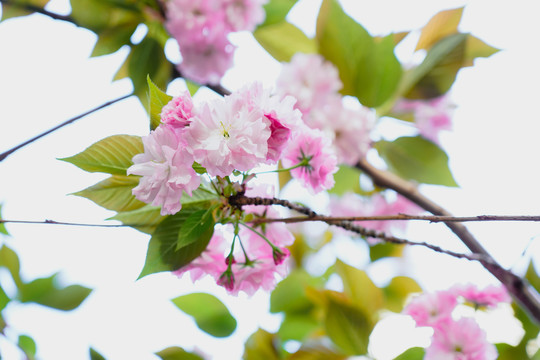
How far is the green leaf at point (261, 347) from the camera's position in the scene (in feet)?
2.38

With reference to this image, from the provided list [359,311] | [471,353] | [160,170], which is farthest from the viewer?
[359,311]

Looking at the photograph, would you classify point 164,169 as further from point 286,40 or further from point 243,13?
point 286,40

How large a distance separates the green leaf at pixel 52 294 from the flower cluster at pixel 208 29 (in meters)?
0.36

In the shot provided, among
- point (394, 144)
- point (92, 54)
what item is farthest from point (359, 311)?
point (92, 54)

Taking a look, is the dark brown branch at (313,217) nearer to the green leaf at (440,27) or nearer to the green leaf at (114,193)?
the green leaf at (114,193)

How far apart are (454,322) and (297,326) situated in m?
0.32

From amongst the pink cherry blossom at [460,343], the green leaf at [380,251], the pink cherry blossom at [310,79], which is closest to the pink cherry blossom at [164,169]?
the pink cherry blossom at [460,343]

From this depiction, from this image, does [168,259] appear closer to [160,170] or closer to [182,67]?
[160,170]

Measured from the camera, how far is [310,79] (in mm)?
766

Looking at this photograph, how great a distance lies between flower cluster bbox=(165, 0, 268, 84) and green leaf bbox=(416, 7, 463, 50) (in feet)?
0.93

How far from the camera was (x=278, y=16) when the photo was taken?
0.77 meters

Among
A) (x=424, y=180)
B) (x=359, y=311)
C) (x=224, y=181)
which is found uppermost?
(x=224, y=181)

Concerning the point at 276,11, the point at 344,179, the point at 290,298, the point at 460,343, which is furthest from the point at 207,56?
the point at 460,343

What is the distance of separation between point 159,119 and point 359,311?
434mm
